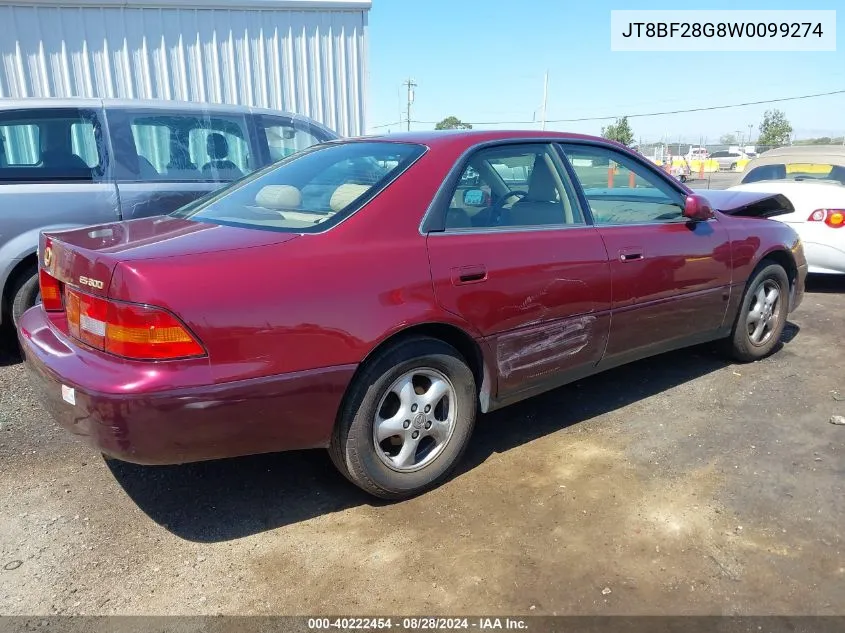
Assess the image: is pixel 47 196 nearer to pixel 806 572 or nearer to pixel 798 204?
pixel 806 572

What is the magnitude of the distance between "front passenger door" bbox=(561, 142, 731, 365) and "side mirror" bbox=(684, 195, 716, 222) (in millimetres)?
66

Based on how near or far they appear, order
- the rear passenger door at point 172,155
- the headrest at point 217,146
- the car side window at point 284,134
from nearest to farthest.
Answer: the rear passenger door at point 172,155, the headrest at point 217,146, the car side window at point 284,134

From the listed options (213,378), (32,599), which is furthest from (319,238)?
(32,599)

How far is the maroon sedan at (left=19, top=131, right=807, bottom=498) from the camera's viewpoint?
2.27 metres

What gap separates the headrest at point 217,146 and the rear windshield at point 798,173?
5884 mm

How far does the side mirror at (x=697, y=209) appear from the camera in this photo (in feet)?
12.6

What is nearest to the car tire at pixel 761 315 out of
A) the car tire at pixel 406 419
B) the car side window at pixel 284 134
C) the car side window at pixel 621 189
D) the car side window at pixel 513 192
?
the car side window at pixel 621 189

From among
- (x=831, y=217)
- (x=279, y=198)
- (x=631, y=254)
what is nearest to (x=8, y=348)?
(x=279, y=198)

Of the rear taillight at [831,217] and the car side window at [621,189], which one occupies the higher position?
the car side window at [621,189]

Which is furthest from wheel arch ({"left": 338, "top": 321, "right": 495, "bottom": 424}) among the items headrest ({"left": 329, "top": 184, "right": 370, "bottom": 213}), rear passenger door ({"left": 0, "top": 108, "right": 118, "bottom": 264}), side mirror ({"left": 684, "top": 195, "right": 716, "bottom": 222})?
rear passenger door ({"left": 0, "top": 108, "right": 118, "bottom": 264})

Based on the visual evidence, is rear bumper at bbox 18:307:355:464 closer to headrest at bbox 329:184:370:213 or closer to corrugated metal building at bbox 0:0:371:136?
headrest at bbox 329:184:370:213

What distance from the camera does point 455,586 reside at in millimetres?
2355

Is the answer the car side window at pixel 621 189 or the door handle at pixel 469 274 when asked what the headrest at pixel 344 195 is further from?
the car side window at pixel 621 189

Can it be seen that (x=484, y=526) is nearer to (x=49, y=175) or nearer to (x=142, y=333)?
(x=142, y=333)
